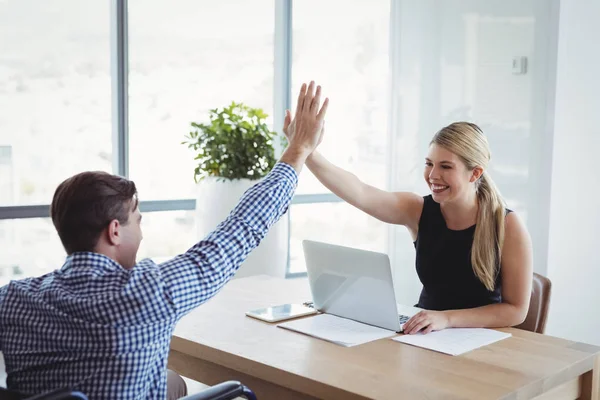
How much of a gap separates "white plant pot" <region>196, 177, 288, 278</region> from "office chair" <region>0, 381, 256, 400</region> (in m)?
2.85

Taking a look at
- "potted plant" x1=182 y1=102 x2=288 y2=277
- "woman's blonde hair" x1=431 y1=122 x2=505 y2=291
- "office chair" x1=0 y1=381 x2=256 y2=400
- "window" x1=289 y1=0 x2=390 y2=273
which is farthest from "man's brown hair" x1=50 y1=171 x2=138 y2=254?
"window" x1=289 y1=0 x2=390 y2=273

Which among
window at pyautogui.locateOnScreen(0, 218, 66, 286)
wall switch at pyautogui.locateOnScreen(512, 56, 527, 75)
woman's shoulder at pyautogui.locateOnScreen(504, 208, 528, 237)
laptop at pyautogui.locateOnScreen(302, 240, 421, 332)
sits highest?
wall switch at pyautogui.locateOnScreen(512, 56, 527, 75)

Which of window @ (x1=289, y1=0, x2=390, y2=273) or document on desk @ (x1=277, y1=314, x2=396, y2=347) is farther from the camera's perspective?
window @ (x1=289, y1=0, x2=390, y2=273)

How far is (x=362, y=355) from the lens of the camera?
196 centimetres

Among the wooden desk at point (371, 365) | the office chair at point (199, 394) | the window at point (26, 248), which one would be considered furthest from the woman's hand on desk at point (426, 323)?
the window at point (26, 248)

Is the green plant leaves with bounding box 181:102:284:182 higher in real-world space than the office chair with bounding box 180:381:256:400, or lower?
higher

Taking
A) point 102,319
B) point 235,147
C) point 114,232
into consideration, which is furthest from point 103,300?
point 235,147

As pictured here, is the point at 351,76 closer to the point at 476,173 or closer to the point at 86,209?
the point at 476,173

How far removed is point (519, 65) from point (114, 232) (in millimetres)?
3075

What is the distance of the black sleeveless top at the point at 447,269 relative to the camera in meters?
2.59

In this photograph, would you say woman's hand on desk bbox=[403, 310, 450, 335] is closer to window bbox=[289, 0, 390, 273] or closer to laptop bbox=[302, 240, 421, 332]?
laptop bbox=[302, 240, 421, 332]

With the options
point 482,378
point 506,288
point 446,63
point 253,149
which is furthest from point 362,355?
point 446,63

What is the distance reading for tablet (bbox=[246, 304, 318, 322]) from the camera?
234 cm

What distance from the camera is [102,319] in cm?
147
